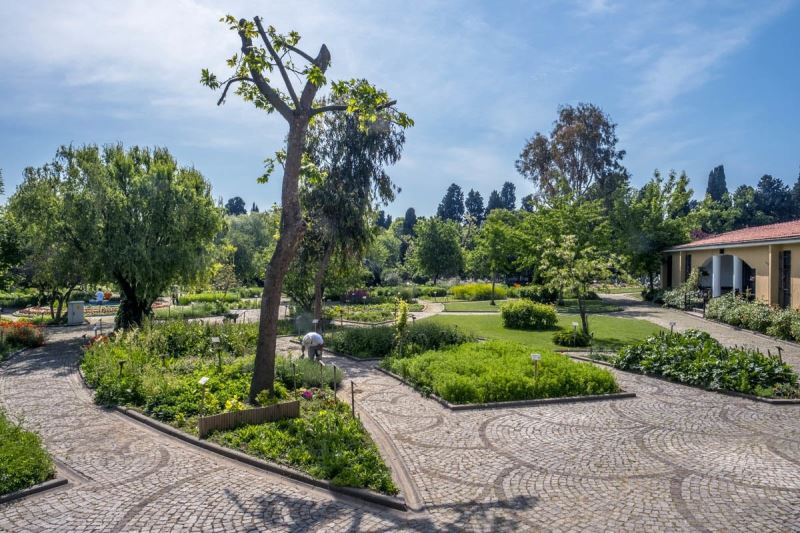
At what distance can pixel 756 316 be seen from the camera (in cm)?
2002

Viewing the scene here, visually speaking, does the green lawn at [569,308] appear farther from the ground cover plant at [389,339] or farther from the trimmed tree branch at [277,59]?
the trimmed tree branch at [277,59]

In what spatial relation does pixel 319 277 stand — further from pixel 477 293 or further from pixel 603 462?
pixel 477 293

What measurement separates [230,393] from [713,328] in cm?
2040

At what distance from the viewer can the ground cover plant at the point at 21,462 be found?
19.8 ft

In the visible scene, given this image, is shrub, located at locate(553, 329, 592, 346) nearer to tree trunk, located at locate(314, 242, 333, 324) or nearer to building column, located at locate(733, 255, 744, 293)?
tree trunk, located at locate(314, 242, 333, 324)

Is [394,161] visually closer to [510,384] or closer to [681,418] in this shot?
[510,384]

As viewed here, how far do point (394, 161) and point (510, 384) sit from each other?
1262 cm

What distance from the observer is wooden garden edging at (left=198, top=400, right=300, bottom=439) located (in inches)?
318

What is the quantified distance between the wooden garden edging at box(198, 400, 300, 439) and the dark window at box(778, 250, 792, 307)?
2291 centimetres

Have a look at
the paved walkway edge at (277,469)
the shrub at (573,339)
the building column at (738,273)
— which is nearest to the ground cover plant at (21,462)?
the paved walkway edge at (277,469)

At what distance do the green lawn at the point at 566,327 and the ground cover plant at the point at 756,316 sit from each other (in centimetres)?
340

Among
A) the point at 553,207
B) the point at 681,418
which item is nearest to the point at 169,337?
the point at 681,418

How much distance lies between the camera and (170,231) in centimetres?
1942

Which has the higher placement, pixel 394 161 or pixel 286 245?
pixel 394 161
